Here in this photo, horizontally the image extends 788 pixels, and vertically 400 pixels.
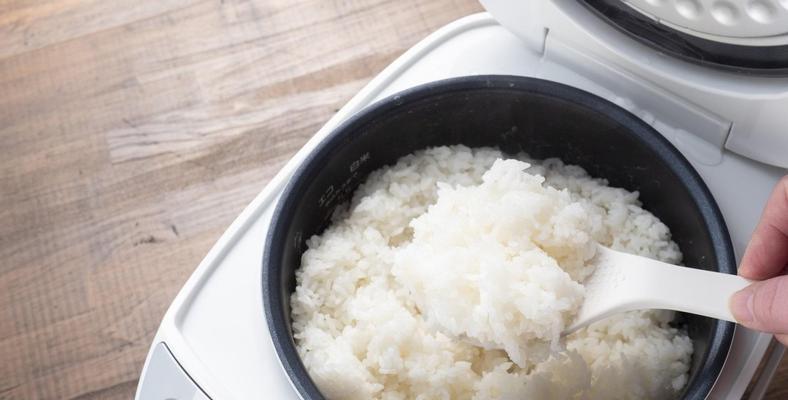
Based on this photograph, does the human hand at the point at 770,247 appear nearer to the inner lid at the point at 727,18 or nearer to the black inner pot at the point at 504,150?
the black inner pot at the point at 504,150

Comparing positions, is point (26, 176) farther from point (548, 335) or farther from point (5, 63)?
point (548, 335)

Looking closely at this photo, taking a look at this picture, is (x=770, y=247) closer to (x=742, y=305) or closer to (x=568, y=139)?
(x=742, y=305)

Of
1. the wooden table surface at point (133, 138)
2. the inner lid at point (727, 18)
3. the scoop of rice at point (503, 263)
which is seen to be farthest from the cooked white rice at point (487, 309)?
the wooden table surface at point (133, 138)

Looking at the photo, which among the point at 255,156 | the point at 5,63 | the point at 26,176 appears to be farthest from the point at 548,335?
the point at 5,63

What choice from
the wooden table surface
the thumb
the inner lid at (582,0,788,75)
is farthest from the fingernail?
the wooden table surface

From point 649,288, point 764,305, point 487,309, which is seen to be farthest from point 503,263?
point 764,305

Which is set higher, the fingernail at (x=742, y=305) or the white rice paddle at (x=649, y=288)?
the fingernail at (x=742, y=305)
